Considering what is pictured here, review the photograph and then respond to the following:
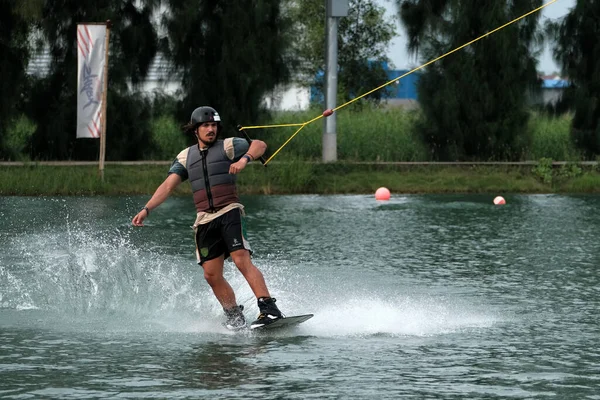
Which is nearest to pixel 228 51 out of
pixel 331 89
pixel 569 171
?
pixel 331 89

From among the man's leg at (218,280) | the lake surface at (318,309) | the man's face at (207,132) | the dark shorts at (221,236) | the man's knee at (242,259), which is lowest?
the lake surface at (318,309)

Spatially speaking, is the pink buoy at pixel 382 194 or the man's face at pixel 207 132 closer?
the man's face at pixel 207 132

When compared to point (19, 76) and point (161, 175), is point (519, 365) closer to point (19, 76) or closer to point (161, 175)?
point (161, 175)

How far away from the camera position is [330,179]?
1006 inches

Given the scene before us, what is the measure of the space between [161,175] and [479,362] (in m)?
16.5

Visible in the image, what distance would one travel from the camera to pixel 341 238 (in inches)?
685

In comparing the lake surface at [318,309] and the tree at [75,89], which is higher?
the tree at [75,89]

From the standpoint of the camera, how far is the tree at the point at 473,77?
28.2 meters

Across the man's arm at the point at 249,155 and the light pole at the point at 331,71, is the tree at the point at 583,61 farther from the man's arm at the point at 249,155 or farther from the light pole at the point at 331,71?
the man's arm at the point at 249,155

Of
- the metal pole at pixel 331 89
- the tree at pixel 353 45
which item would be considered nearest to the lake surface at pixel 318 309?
the metal pole at pixel 331 89

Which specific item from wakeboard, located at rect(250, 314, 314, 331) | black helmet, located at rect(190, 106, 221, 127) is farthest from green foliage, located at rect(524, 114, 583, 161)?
black helmet, located at rect(190, 106, 221, 127)

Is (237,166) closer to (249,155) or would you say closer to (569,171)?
(249,155)

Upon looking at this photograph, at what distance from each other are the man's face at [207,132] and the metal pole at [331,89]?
1623 cm

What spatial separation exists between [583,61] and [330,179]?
21.7 feet
